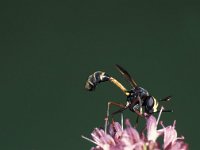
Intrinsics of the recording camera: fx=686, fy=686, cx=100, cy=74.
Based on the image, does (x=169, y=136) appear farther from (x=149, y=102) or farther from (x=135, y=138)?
(x=149, y=102)

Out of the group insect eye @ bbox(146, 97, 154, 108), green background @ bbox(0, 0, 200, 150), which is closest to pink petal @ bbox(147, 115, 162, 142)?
insect eye @ bbox(146, 97, 154, 108)

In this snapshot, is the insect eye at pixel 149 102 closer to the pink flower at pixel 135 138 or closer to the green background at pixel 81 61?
the pink flower at pixel 135 138

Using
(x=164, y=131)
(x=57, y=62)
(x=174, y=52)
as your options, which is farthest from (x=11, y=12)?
(x=164, y=131)

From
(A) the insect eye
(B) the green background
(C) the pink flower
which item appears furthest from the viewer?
(B) the green background

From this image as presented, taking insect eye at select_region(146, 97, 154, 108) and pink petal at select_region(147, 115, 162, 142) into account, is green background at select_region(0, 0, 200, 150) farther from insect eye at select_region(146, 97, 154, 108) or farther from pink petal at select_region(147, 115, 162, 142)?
pink petal at select_region(147, 115, 162, 142)

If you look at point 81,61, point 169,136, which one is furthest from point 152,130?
point 81,61
